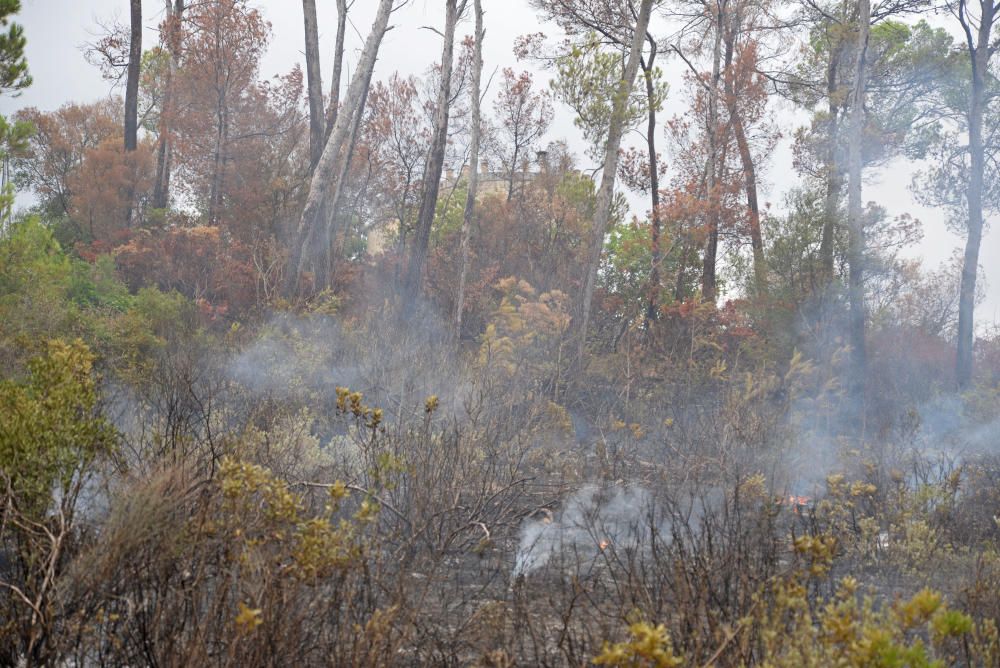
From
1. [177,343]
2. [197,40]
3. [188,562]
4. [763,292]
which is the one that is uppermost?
[197,40]

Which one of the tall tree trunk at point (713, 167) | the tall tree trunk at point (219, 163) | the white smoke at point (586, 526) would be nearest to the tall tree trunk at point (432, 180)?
the tall tree trunk at point (219, 163)

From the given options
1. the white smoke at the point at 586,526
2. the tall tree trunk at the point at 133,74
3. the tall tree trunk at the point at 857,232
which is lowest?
the white smoke at the point at 586,526

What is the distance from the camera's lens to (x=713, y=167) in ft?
64.4

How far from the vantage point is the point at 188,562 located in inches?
129

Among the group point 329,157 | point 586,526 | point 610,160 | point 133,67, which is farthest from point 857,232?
point 133,67

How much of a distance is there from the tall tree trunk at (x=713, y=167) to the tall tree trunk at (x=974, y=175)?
4759mm

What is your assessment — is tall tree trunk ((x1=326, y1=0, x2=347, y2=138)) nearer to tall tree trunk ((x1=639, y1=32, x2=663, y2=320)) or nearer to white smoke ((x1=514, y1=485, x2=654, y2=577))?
tall tree trunk ((x1=639, y1=32, x2=663, y2=320))

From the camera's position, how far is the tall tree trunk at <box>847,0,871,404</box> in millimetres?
15516

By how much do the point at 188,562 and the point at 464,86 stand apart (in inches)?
957

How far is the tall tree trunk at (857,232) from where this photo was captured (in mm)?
15516

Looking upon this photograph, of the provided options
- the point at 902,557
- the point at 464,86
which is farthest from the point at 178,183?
the point at 902,557

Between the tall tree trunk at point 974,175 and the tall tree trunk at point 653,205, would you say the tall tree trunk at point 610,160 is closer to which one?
the tall tree trunk at point 653,205

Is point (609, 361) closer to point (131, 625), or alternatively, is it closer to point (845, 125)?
point (845, 125)

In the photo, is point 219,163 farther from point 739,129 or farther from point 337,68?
point 739,129
